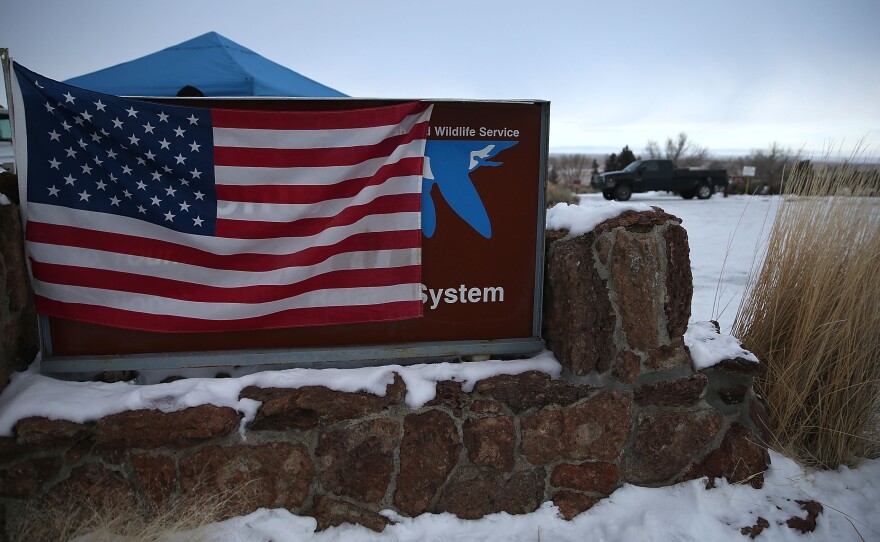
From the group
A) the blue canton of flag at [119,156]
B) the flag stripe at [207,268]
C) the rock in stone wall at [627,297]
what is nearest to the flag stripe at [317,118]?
the blue canton of flag at [119,156]

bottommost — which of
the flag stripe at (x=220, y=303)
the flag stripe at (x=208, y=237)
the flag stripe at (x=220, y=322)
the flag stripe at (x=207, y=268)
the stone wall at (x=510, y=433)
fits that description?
the stone wall at (x=510, y=433)

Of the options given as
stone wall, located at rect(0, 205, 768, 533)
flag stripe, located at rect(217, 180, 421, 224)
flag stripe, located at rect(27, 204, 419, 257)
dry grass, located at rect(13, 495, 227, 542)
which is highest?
flag stripe, located at rect(217, 180, 421, 224)

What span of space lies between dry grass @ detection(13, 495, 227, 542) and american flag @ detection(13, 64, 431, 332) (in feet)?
2.72

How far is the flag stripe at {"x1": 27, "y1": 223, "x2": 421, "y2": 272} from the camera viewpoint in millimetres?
2707

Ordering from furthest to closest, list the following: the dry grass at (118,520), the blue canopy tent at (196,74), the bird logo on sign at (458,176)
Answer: the blue canopy tent at (196,74)
the bird logo on sign at (458,176)
the dry grass at (118,520)

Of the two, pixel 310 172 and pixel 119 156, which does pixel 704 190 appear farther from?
pixel 119 156

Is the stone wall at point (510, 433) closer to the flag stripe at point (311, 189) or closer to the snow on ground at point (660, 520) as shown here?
the snow on ground at point (660, 520)

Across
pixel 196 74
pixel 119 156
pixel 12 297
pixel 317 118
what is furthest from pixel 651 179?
pixel 12 297

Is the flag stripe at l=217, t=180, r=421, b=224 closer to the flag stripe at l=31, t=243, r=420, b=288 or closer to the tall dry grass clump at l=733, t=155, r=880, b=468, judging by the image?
the flag stripe at l=31, t=243, r=420, b=288

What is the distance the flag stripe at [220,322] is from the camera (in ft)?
9.05

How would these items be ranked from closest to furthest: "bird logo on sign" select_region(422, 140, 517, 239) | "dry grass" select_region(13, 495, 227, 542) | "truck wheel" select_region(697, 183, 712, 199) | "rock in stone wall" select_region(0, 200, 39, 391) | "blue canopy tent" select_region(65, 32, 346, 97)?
1. "dry grass" select_region(13, 495, 227, 542)
2. "rock in stone wall" select_region(0, 200, 39, 391)
3. "bird logo on sign" select_region(422, 140, 517, 239)
4. "blue canopy tent" select_region(65, 32, 346, 97)
5. "truck wheel" select_region(697, 183, 712, 199)

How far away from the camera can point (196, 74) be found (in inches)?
271

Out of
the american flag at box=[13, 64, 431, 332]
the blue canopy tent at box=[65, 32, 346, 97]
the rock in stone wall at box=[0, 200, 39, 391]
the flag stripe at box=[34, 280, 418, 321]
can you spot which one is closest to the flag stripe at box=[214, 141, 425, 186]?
the american flag at box=[13, 64, 431, 332]

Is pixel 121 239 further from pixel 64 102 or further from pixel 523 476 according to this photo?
pixel 523 476
